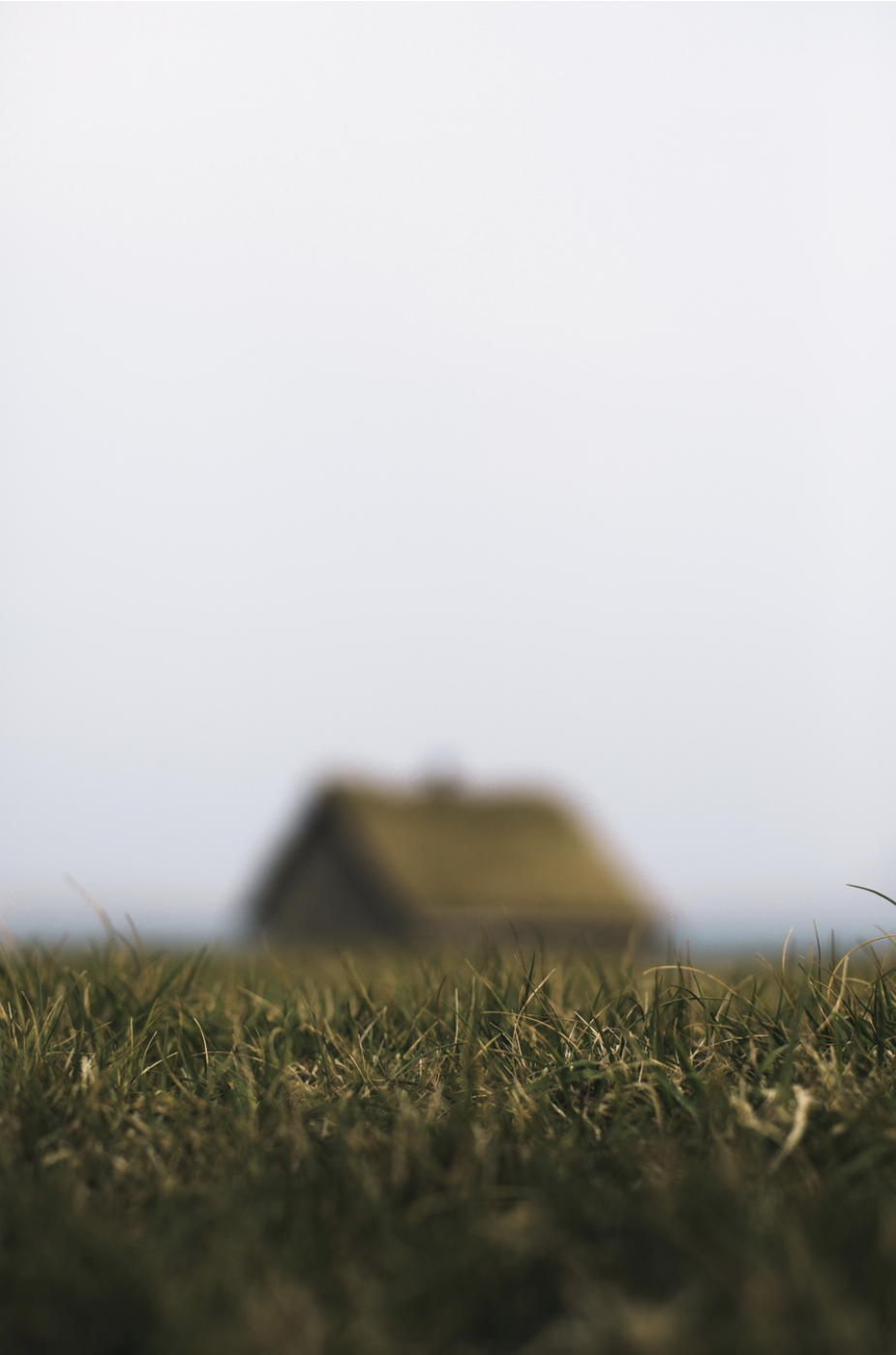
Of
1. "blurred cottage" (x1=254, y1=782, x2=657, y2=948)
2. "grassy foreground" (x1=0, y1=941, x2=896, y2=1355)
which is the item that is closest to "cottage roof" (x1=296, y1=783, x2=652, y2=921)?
"blurred cottage" (x1=254, y1=782, x2=657, y2=948)

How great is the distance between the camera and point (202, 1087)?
129 inches

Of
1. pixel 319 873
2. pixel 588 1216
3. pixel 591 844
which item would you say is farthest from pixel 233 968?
pixel 591 844

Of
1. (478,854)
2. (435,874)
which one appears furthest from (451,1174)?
(478,854)

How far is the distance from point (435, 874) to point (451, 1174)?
18373 millimetres

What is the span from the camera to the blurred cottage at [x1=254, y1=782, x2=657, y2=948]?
20109 millimetres

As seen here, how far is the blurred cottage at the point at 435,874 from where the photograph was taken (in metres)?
20.1

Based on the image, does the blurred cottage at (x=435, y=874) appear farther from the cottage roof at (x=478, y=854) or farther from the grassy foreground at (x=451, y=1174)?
the grassy foreground at (x=451, y=1174)

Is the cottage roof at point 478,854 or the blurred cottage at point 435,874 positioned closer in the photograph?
the blurred cottage at point 435,874

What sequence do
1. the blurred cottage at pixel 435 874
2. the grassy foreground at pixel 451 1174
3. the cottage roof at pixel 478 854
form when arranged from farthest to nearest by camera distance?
the cottage roof at pixel 478 854, the blurred cottage at pixel 435 874, the grassy foreground at pixel 451 1174

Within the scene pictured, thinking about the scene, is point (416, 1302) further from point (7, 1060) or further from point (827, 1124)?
point (7, 1060)

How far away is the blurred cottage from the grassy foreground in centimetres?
1578

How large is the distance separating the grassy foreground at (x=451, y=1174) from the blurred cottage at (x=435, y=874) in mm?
15784

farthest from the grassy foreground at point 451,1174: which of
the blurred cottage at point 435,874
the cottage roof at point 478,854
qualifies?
the cottage roof at point 478,854

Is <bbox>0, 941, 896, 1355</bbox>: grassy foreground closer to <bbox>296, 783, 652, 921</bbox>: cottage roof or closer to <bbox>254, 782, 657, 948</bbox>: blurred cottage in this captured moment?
<bbox>254, 782, 657, 948</bbox>: blurred cottage
